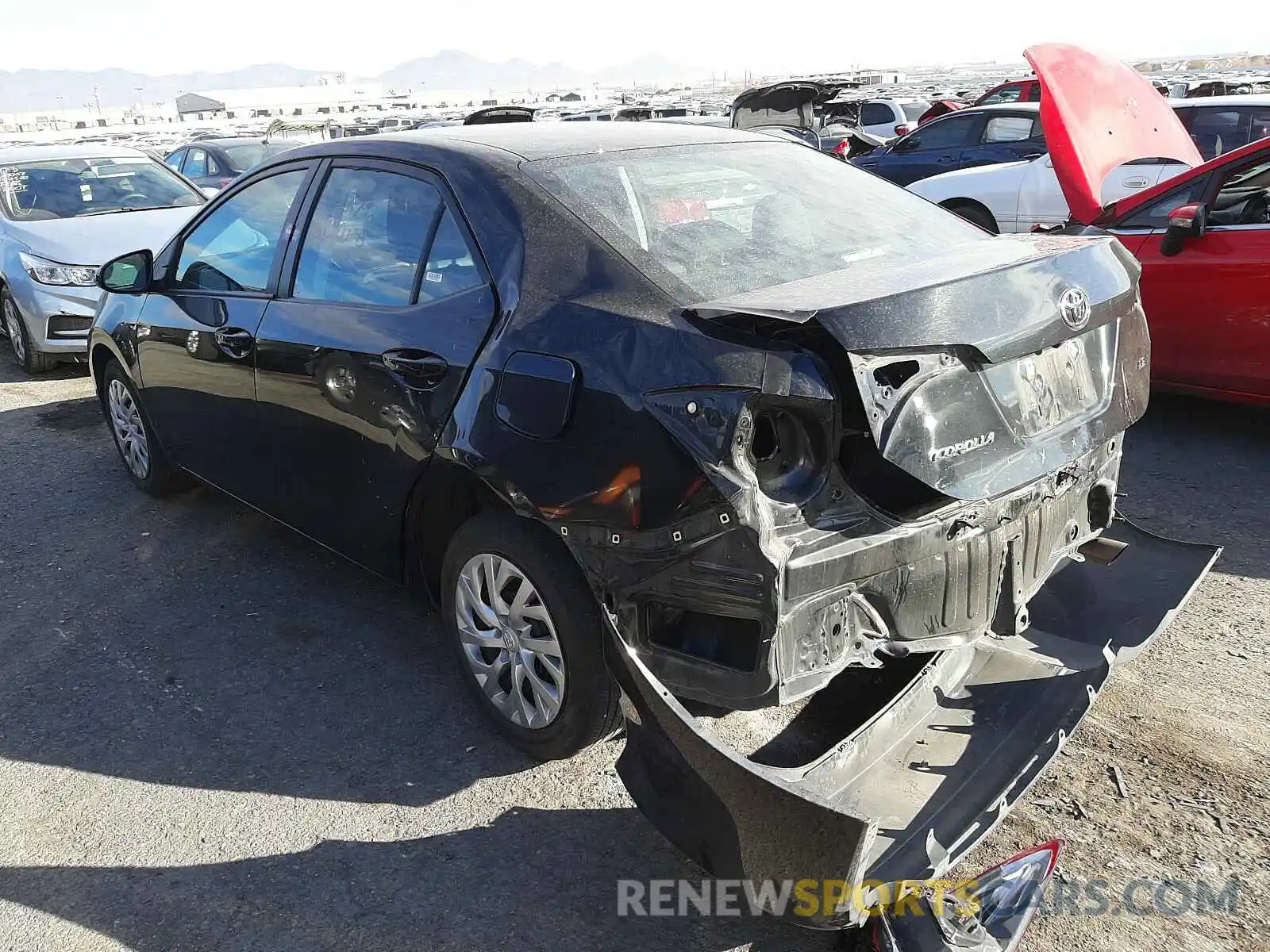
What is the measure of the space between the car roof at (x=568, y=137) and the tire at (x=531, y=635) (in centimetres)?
119

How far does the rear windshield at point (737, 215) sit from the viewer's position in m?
2.85

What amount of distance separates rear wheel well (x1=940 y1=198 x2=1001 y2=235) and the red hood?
4454mm

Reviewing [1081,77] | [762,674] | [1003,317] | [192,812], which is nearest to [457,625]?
[192,812]

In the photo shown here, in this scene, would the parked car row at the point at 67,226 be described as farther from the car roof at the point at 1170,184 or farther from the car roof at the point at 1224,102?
the car roof at the point at 1224,102

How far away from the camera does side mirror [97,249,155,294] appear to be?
4.64 metres

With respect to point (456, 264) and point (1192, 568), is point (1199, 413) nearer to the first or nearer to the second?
point (1192, 568)

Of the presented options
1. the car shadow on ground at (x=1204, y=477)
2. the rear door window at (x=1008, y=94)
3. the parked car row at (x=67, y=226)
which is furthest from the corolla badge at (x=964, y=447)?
the rear door window at (x=1008, y=94)

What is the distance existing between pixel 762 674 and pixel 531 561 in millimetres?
757

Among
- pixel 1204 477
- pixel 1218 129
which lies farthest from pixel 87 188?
pixel 1218 129

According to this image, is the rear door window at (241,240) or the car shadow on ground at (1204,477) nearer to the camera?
the rear door window at (241,240)

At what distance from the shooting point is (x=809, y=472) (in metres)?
2.41

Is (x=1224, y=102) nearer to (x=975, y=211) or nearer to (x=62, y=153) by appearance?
(x=975, y=211)

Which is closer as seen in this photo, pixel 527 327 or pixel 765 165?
pixel 527 327

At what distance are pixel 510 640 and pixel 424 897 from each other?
729 millimetres
